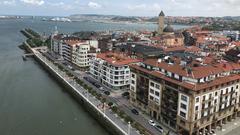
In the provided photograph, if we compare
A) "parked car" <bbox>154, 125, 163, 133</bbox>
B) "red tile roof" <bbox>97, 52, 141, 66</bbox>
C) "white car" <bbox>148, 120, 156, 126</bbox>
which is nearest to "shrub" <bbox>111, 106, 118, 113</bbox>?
"white car" <bbox>148, 120, 156, 126</bbox>

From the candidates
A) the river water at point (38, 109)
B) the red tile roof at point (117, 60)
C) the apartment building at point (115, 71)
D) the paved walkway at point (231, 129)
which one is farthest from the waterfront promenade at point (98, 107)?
the paved walkway at point (231, 129)

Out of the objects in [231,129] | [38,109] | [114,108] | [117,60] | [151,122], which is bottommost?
[38,109]

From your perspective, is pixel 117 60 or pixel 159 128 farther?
pixel 117 60

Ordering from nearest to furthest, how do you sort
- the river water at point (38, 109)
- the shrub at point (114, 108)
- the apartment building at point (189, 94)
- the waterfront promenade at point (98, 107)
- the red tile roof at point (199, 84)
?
the red tile roof at point (199, 84), the apartment building at point (189, 94), the waterfront promenade at point (98, 107), the river water at point (38, 109), the shrub at point (114, 108)

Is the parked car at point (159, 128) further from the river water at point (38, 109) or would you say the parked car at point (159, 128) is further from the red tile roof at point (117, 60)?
the red tile roof at point (117, 60)

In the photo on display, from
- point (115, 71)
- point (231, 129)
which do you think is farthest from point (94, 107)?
point (231, 129)

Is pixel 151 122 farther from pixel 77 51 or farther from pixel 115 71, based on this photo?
pixel 77 51

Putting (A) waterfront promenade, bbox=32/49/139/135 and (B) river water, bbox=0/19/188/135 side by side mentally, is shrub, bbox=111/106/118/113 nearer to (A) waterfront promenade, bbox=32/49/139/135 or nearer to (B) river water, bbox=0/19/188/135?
(A) waterfront promenade, bbox=32/49/139/135

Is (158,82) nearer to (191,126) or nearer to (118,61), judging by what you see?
(191,126)
